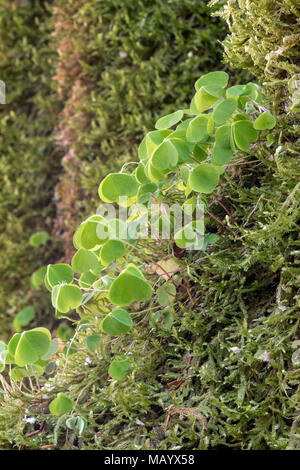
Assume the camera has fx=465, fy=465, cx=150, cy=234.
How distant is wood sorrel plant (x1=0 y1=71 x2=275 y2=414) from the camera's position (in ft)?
2.62

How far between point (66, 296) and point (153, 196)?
26cm

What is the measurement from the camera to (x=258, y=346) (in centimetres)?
76

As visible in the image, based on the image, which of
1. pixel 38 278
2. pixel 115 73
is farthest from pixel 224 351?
pixel 38 278

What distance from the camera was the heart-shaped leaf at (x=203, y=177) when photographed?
2.60ft

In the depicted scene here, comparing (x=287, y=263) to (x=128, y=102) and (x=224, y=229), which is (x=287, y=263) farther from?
(x=128, y=102)

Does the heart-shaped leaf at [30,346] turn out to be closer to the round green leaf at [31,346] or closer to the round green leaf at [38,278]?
the round green leaf at [31,346]

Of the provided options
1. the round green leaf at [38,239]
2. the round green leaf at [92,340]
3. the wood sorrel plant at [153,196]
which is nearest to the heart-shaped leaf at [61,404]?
the wood sorrel plant at [153,196]

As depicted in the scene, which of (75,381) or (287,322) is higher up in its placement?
(287,322)

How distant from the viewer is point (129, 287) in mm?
769

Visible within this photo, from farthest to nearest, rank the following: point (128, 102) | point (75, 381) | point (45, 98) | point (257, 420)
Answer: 1. point (45, 98)
2. point (128, 102)
3. point (75, 381)
4. point (257, 420)

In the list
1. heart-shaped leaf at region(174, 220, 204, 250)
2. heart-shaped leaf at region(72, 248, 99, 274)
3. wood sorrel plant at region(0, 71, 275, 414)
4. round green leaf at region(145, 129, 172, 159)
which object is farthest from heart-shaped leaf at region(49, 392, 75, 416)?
round green leaf at region(145, 129, 172, 159)

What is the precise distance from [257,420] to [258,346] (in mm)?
114

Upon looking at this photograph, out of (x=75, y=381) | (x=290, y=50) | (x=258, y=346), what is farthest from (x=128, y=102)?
(x=258, y=346)

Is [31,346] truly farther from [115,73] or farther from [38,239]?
[38,239]
